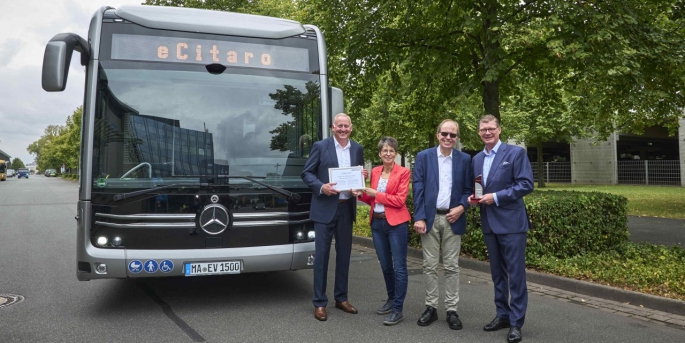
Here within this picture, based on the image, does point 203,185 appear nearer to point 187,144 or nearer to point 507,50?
point 187,144

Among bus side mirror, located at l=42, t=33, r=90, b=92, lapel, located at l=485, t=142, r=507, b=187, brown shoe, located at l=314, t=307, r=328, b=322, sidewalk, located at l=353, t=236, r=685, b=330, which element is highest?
bus side mirror, located at l=42, t=33, r=90, b=92

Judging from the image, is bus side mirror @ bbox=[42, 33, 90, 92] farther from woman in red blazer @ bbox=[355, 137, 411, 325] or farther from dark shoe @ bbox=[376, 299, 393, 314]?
dark shoe @ bbox=[376, 299, 393, 314]

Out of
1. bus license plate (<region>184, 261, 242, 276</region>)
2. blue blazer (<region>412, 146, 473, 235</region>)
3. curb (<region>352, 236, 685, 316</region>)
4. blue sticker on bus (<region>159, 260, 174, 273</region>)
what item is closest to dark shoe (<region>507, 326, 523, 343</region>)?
blue blazer (<region>412, 146, 473, 235</region>)

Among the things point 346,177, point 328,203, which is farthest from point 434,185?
point 328,203

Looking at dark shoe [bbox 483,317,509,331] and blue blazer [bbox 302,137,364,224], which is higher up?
blue blazer [bbox 302,137,364,224]

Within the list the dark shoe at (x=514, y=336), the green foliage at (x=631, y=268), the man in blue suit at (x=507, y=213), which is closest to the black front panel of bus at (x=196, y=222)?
the man in blue suit at (x=507, y=213)

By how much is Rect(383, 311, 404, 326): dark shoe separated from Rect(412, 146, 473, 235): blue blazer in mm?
858

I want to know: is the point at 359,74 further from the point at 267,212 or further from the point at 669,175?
the point at 669,175

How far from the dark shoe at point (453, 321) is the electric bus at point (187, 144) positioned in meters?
1.47

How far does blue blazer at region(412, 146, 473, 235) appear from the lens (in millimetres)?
4703

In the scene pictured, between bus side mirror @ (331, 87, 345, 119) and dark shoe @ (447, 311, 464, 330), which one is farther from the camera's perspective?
bus side mirror @ (331, 87, 345, 119)

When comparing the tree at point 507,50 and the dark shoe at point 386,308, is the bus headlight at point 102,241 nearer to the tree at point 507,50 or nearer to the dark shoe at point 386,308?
the dark shoe at point 386,308

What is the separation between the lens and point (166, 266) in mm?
4902

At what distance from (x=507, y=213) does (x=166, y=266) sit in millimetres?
3082
